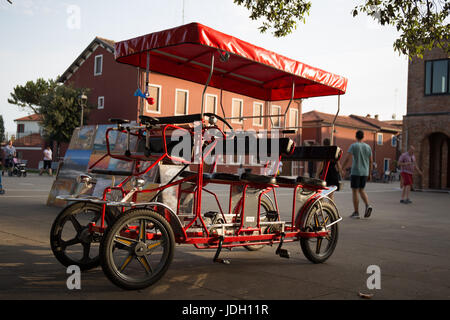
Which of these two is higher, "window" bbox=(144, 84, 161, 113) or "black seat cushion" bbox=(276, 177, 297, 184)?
"window" bbox=(144, 84, 161, 113)

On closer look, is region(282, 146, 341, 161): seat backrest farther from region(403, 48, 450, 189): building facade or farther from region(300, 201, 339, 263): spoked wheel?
region(403, 48, 450, 189): building facade

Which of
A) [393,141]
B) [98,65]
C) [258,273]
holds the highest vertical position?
[98,65]

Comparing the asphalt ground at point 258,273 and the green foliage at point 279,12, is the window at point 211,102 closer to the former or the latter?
the green foliage at point 279,12

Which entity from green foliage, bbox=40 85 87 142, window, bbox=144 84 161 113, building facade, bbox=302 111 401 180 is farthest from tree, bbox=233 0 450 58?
building facade, bbox=302 111 401 180

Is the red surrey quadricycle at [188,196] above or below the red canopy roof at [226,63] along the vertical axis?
below

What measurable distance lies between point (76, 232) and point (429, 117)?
24.2m

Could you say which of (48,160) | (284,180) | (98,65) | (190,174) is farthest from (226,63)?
(98,65)

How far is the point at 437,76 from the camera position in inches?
968

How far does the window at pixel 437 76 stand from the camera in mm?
24359

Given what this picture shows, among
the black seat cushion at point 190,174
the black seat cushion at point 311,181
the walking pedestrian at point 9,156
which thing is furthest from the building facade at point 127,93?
the black seat cushion at point 190,174

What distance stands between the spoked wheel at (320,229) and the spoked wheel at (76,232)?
7.41 ft

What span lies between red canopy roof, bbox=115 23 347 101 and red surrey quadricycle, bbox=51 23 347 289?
0.6 inches

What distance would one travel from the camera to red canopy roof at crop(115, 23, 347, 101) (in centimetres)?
484

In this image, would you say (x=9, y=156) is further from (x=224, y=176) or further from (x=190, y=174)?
(x=224, y=176)
